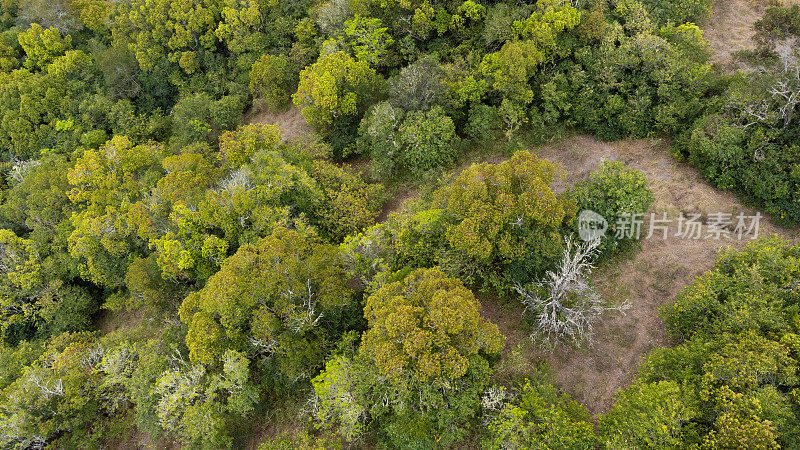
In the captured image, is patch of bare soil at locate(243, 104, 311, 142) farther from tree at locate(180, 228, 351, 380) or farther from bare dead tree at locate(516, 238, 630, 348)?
bare dead tree at locate(516, 238, 630, 348)

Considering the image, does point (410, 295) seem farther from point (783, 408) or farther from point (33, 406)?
point (33, 406)

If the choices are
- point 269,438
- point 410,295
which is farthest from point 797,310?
point 269,438

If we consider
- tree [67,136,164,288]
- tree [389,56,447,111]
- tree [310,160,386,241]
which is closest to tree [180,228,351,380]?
Answer: tree [310,160,386,241]

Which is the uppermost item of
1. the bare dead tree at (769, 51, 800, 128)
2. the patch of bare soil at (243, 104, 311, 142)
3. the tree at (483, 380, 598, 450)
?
the bare dead tree at (769, 51, 800, 128)

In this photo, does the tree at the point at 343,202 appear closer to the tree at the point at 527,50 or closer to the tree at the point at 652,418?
the tree at the point at 527,50

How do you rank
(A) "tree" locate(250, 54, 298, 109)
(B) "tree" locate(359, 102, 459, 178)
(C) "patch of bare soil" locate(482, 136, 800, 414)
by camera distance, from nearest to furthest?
(C) "patch of bare soil" locate(482, 136, 800, 414)
(B) "tree" locate(359, 102, 459, 178)
(A) "tree" locate(250, 54, 298, 109)

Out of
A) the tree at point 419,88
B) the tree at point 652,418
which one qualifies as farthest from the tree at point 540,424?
the tree at point 419,88
